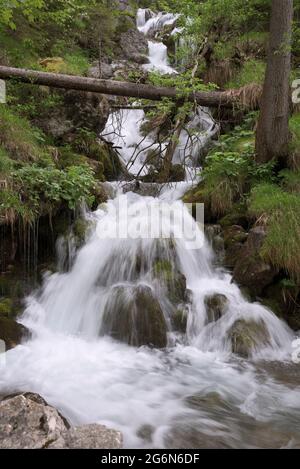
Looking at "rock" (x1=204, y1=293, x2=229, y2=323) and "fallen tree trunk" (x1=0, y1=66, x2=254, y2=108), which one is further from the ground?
"fallen tree trunk" (x1=0, y1=66, x2=254, y2=108)

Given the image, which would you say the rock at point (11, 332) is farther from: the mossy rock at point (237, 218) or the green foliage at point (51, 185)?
the mossy rock at point (237, 218)

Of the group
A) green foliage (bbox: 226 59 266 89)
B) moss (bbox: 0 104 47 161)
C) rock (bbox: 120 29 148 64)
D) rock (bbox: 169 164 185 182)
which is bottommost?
rock (bbox: 169 164 185 182)

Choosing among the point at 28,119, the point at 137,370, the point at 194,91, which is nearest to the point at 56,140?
the point at 28,119

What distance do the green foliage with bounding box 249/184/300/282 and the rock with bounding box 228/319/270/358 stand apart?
903 millimetres

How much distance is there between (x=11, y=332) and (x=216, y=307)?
2662mm

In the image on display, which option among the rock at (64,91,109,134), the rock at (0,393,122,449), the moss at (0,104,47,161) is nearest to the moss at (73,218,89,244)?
the moss at (0,104,47,161)

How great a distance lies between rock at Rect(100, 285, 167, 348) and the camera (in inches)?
198

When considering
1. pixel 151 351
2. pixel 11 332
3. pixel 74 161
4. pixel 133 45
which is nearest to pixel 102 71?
pixel 133 45

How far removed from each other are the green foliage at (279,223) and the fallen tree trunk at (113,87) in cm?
199

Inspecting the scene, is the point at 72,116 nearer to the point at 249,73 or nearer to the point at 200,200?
the point at 200,200

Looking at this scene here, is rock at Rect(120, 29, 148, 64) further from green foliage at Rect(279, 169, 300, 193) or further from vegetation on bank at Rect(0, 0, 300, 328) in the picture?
green foliage at Rect(279, 169, 300, 193)

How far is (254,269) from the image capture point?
222 inches
